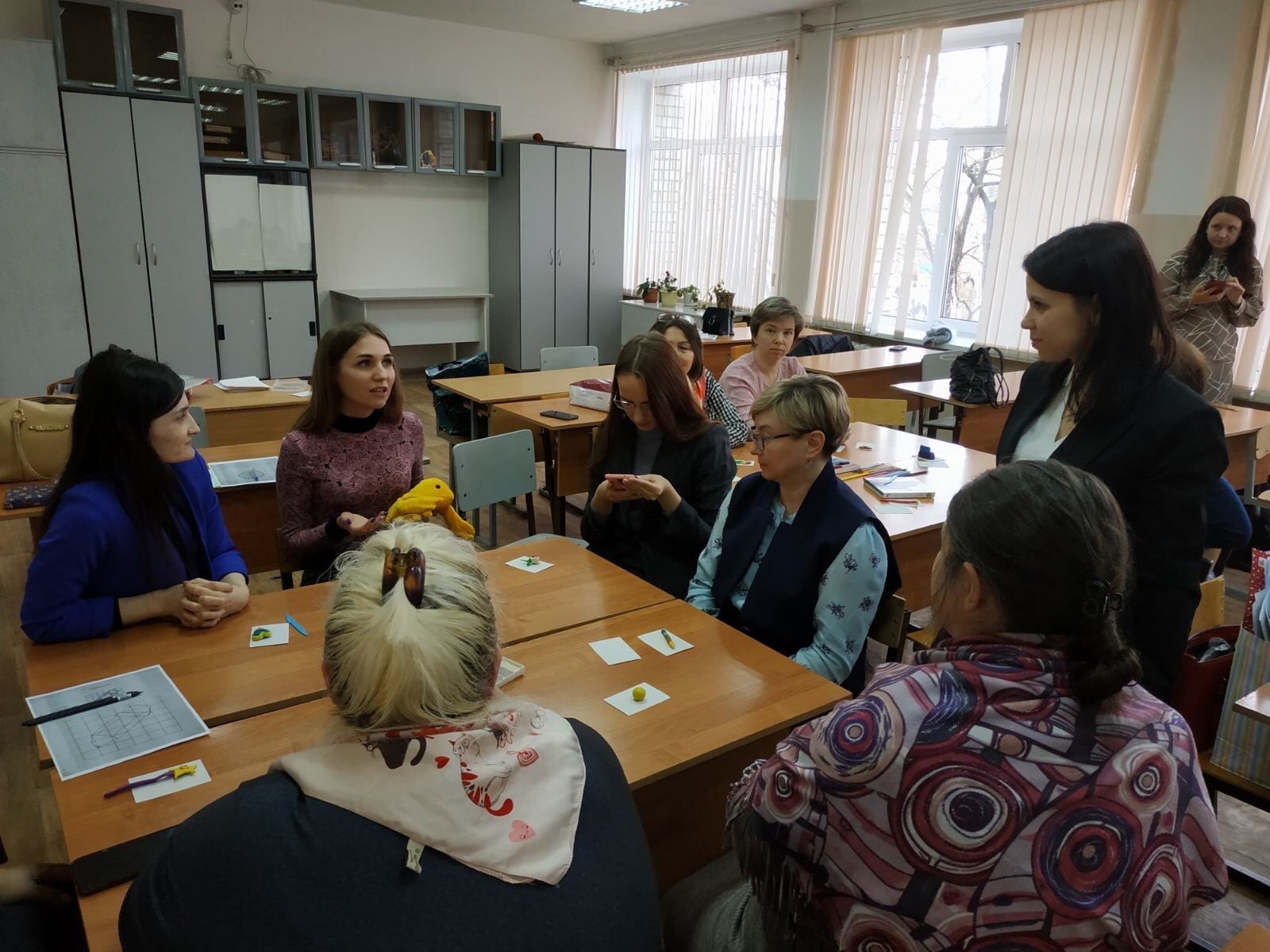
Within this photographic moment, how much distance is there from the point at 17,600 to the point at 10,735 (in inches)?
46.1

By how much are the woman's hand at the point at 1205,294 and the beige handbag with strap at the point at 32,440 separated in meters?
4.86

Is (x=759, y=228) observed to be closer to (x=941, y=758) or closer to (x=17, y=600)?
(x=17, y=600)

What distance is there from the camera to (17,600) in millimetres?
3602

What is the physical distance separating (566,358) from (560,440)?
177 centimetres

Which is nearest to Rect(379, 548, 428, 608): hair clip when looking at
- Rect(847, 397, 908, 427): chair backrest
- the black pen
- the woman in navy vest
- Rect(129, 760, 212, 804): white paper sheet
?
Rect(129, 760, 212, 804): white paper sheet

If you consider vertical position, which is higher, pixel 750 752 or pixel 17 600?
pixel 750 752

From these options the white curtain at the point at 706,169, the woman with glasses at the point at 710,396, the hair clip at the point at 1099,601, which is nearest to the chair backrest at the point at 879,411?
the woman with glasses at the point at 710,396

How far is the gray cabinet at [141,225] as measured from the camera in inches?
233

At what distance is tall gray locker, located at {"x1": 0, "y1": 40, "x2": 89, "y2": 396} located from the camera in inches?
218

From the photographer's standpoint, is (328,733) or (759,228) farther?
(759,228)

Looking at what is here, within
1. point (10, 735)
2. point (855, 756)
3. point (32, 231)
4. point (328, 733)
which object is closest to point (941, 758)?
point (855, 756)

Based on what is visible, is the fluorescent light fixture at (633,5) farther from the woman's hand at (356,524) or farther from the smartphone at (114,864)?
the smartphone at (114,864)

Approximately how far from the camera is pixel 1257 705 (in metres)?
1.55

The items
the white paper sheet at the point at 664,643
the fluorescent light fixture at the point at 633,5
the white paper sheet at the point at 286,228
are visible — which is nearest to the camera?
the white paper sheet at the point at 664,643
